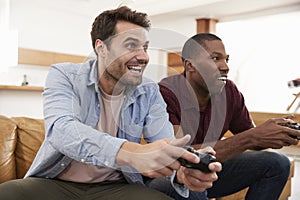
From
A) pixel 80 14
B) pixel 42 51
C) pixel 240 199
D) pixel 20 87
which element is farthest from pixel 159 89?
pixel 80 14

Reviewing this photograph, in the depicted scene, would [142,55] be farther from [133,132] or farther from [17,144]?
[17,144]

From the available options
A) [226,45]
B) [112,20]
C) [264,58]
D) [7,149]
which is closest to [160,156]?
[112,20]

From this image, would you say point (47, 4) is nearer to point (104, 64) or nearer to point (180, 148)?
point (104, 64)

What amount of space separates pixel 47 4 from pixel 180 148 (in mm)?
4591

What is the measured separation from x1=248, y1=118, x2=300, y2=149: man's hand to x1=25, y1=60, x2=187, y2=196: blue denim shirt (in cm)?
31

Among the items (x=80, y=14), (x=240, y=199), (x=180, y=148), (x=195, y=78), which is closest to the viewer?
(x=180, y=148)

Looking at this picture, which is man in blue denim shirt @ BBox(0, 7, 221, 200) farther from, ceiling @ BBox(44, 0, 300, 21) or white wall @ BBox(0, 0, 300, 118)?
ceiling @ BBox(44, 0, 300, 21)

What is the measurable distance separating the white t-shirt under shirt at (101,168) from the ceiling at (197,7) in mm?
3740

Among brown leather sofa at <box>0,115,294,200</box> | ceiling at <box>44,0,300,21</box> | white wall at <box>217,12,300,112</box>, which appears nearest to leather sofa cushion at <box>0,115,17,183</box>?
brown leather sofa at <box>0,115,294,200</box>

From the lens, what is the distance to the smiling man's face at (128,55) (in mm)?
865

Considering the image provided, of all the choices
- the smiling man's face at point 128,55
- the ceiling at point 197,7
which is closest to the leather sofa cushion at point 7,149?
the smiling man's face at point 128,55

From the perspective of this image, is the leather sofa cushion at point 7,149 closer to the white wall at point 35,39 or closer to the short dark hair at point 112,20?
the short dark hair at point 112,20

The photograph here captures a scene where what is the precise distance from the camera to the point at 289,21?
552cm

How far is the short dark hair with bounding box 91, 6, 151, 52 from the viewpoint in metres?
1.04
